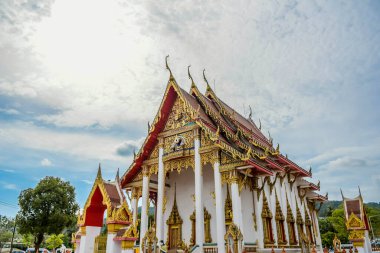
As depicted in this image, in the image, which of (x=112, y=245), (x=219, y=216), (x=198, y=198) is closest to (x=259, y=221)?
(x=219, y=216)

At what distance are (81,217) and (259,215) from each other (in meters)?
6.33

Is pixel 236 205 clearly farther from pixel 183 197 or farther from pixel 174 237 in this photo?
pixel 174 237

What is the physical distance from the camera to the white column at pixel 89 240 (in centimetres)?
689

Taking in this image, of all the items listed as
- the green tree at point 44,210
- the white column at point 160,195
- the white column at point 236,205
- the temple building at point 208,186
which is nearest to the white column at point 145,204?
the temple building at point 208,186

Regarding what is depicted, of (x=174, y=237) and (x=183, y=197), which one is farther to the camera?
(x=183, y=197)

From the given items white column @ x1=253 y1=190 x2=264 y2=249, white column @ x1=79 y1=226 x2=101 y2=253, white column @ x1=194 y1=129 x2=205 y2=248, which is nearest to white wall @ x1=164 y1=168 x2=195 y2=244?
white column @ x1=194 y1=129 x2=205 y2=248

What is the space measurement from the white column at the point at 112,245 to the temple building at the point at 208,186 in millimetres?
2005

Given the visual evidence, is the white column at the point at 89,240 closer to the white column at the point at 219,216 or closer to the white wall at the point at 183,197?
the white column at the point at 219,216

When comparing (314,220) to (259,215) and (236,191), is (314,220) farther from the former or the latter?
(236,191)

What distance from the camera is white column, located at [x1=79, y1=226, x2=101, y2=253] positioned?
689 cm

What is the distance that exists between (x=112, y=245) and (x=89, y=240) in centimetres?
120

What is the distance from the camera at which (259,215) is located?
10852 mm

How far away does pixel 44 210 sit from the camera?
813 inches

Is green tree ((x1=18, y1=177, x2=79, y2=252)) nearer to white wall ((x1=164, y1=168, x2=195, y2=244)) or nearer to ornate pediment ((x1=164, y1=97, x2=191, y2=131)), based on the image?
white wall ((x1=164, y1=168, x2=195, y2=244))
